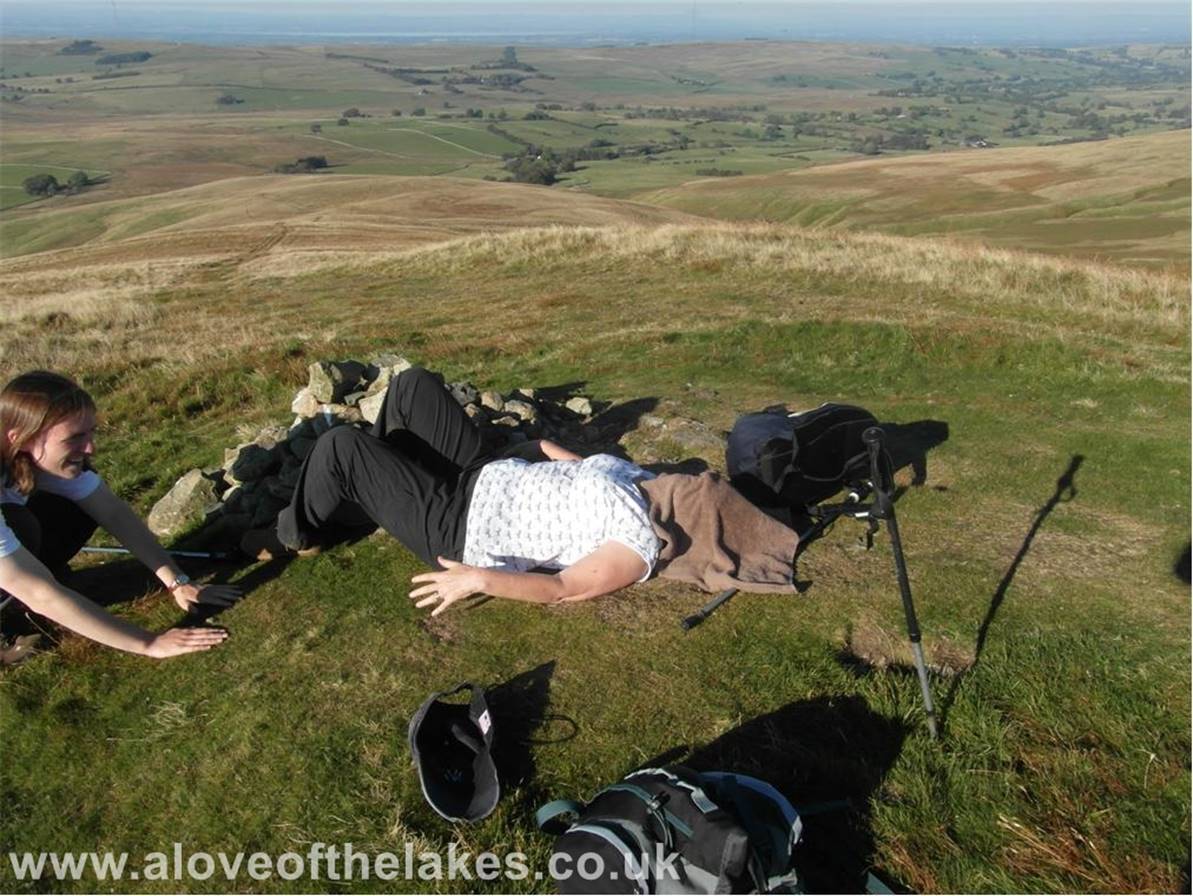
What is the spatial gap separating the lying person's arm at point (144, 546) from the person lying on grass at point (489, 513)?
2.02 feet

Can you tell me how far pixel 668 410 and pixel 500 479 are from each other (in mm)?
4295

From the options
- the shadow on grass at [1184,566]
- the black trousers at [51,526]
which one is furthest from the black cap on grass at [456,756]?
the shadow on grass at [1184,566]

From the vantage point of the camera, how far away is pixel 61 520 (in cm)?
571

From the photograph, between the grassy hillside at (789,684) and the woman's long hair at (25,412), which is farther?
the woman's long hair at (25,412)

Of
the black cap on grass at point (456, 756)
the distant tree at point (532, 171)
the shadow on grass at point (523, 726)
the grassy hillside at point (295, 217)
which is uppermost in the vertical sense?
the black cap on grass at point (456, 756)

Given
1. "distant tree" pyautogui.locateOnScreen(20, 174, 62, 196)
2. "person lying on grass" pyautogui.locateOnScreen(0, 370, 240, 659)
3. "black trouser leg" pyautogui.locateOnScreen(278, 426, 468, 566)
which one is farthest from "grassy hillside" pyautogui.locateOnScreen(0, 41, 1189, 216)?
"person lying on grass" pyautogui.locateOnScreen(0, 370, 240, 659)

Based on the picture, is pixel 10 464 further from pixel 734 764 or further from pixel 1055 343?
pixel 1055 343

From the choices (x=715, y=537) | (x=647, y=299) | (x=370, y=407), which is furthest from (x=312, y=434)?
(x=647, y=299)

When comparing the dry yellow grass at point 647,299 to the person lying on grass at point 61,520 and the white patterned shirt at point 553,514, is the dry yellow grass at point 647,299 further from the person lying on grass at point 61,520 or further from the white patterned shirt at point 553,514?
the white patterned shirt at point 553,514

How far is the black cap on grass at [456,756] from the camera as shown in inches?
161

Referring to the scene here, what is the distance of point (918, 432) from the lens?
898cm

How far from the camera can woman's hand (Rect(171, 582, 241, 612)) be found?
5707mm

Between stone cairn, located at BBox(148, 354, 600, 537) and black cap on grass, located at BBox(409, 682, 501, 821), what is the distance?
247cm

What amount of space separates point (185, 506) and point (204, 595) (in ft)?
6.53
